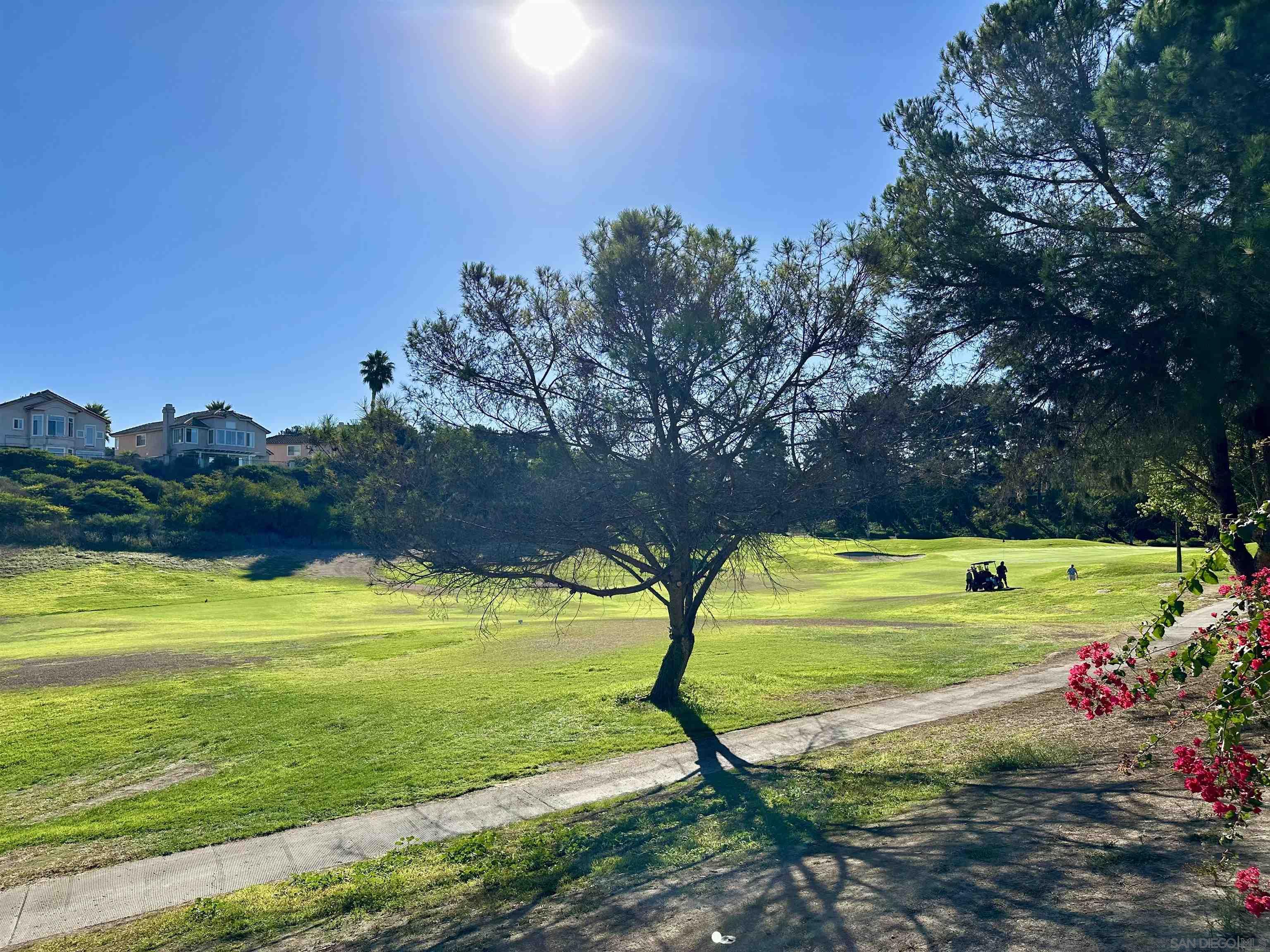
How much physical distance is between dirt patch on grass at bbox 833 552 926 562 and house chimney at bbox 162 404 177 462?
60.7 meters

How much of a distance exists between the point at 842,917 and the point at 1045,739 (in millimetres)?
6300

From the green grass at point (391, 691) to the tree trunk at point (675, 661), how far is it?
0.44 m

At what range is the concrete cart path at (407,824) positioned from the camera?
831 cm

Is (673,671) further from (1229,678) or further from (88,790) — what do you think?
(1229,678)

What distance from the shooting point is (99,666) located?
22453 millimetres

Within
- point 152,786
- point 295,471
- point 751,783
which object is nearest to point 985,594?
point 751,783

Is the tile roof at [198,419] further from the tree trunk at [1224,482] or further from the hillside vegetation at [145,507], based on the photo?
the tree trunk at [1224,482]

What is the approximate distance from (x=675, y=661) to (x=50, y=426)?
79.7m

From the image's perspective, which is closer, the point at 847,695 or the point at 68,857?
the point at 68,857

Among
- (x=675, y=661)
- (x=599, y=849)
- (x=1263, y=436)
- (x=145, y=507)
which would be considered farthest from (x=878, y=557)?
(x=599, y=849)

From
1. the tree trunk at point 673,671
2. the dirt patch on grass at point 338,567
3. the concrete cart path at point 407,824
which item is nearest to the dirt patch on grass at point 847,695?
the concrete cart path at point 407,824

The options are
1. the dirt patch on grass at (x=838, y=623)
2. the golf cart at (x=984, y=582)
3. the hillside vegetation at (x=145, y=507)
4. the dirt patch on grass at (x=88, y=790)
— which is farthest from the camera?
the hillside vegetation at (x=145, y=507)

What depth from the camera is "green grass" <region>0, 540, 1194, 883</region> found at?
11.5 meters

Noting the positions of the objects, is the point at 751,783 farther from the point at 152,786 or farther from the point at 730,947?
the point at 152,786
